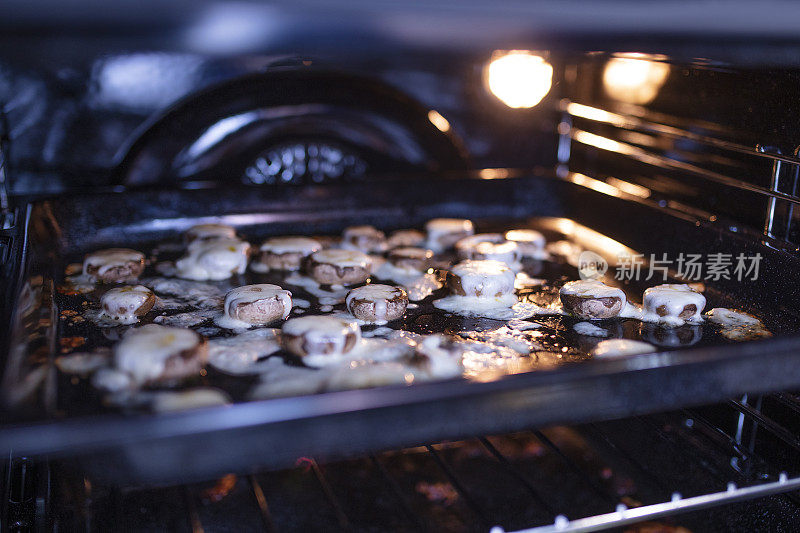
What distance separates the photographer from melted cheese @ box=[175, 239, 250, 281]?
1541 millimetres

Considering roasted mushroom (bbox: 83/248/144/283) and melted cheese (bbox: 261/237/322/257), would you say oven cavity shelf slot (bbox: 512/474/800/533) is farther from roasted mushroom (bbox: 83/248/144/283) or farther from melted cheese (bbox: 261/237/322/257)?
roasted mushroom (bbox: 83/248/144/283)

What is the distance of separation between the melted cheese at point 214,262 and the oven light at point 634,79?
1.10 m

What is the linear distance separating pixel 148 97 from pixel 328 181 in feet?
1.71

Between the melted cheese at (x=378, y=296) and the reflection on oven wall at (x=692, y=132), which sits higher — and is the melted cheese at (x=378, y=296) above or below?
below

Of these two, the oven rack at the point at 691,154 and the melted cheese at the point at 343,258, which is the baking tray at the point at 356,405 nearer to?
the oven rack at the point at 691,154

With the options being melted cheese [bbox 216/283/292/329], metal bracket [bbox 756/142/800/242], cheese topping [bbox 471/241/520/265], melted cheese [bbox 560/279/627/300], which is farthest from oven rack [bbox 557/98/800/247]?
melted cheese [bbox 216/283/292/329]

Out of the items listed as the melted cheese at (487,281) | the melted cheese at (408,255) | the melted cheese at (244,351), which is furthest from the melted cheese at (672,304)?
the melted cheese at (244,351)

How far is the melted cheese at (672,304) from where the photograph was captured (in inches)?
52.7

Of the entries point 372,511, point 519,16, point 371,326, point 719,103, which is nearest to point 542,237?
point 719,103

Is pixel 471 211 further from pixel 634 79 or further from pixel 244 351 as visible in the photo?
pixel 244 351

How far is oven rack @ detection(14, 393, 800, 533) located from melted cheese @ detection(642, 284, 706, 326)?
0.66 ft

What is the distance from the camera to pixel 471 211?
2.02 meters

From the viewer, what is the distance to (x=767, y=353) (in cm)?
96

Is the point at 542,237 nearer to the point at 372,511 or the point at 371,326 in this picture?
the point at 371,326
